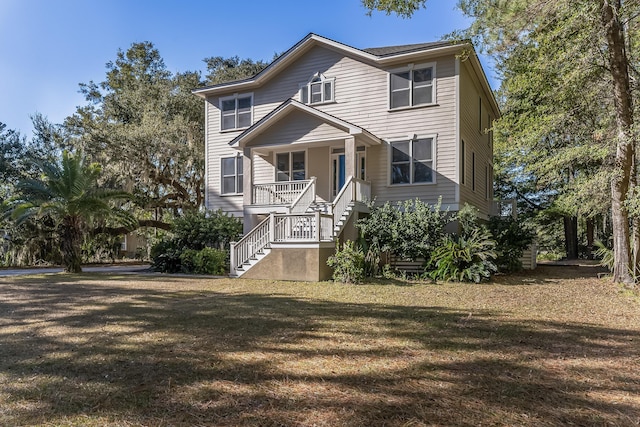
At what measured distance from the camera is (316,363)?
3.91 meters

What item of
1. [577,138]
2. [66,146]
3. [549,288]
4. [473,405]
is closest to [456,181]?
[549,288]

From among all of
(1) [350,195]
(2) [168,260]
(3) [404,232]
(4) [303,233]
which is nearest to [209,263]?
(2) [168,260]

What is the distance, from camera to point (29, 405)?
299cm

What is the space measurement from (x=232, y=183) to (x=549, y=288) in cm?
1221

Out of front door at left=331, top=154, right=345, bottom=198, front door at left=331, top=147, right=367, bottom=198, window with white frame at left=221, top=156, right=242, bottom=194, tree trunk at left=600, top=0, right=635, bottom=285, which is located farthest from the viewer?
window with white frame at left=221, top=156, right=242, bottom=194

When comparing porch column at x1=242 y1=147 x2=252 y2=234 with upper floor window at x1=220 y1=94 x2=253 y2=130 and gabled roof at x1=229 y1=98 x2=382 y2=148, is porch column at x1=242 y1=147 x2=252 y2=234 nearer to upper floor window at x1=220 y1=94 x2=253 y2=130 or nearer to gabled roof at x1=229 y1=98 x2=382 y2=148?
gabled roof at x1=229 y1=98 x2=382 y2=148

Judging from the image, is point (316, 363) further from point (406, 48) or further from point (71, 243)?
point (406, 48)

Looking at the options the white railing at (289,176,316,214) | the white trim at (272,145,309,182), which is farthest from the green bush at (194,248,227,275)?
the white trim at (272,145,309,182)

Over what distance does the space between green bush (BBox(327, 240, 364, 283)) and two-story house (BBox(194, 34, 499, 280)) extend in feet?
1.80

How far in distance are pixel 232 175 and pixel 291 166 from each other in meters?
2.85

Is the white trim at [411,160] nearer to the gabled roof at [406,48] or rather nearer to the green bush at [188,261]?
the gabled roof at [406,48]

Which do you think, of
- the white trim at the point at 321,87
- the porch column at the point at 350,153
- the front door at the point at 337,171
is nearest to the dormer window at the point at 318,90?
the white trim at the point at 321,87

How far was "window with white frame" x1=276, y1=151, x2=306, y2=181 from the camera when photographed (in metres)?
16.0

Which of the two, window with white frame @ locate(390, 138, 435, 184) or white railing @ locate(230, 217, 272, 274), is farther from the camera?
window with white frame @ locate(390, 138, 435, 184)
